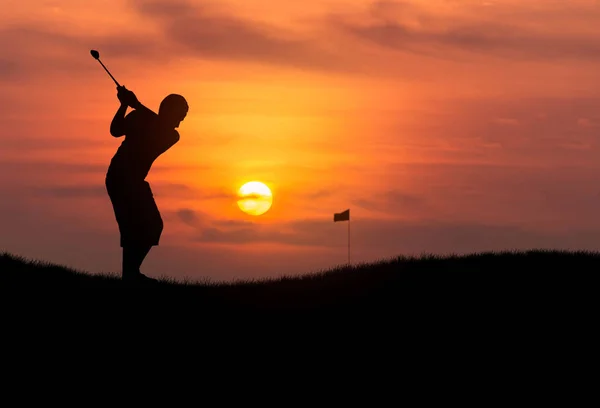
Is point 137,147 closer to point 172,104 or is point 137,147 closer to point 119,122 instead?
point 119,122

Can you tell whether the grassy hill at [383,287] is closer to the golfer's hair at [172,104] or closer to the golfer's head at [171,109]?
the golfer's head at [171,109]

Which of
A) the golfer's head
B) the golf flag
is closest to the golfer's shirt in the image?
the golfer's head

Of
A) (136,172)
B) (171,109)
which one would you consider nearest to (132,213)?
(136,172)

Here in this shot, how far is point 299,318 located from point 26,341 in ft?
15.6

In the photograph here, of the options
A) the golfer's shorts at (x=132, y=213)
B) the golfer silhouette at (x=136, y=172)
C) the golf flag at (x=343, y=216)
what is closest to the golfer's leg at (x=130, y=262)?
the golfer silhouette at (x=136, y=172)

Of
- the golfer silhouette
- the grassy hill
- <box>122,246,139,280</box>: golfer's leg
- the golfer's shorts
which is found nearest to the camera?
the grassy hill

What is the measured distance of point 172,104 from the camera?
20.5 metres

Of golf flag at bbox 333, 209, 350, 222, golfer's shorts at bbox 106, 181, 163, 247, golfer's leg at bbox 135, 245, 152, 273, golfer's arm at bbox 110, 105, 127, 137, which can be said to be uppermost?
golfer's arm at bbox 110, 105, 127, 137

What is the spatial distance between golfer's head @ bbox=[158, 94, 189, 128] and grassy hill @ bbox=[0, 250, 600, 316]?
126 inches

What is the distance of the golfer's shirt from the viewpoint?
66.1ft

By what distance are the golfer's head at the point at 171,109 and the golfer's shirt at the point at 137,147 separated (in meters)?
0.16

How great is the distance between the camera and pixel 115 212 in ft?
67.0

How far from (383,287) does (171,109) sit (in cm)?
532

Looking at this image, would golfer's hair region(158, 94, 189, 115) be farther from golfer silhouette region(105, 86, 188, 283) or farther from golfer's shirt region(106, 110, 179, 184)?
golfer's shirt region(106, 110, 179, 184)
